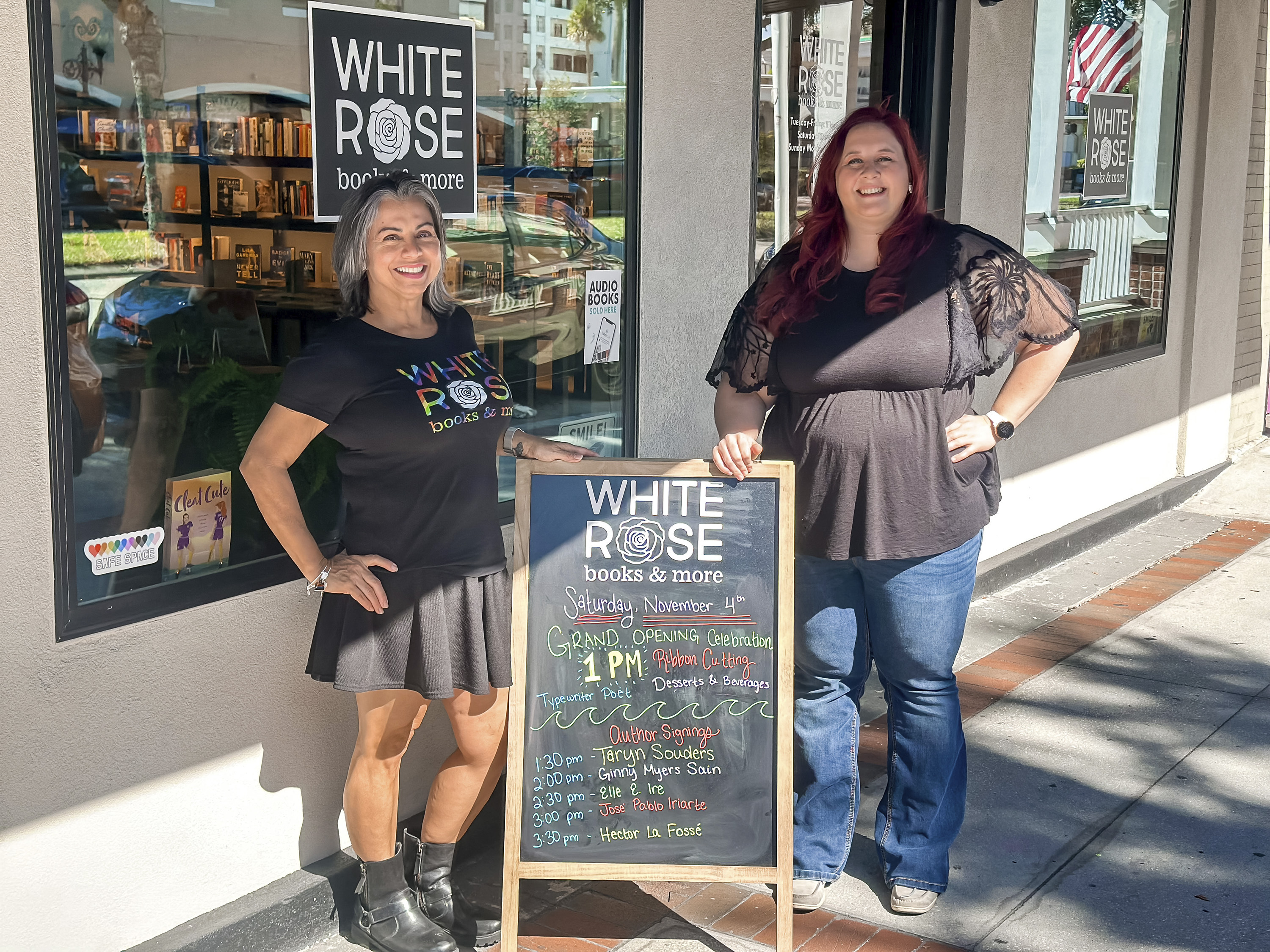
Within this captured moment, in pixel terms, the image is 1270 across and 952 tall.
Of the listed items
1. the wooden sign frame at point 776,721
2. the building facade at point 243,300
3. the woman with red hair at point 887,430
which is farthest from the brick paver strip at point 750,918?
the building facade at point 243,300

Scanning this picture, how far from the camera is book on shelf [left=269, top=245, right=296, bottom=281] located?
338 centimetres

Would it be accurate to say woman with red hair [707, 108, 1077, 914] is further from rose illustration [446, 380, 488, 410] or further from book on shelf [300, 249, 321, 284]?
book on shelf [300, 249, 321, 284]

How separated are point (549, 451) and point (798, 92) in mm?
2642

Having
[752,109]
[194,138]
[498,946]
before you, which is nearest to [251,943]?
[498,946]

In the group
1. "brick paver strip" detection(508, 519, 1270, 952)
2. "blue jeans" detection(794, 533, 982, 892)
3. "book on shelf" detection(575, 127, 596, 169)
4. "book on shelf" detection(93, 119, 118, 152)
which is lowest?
"brick paver strip" detection(508, 519, 1270, 952)

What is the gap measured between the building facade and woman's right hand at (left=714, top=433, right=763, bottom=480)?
1.03 m

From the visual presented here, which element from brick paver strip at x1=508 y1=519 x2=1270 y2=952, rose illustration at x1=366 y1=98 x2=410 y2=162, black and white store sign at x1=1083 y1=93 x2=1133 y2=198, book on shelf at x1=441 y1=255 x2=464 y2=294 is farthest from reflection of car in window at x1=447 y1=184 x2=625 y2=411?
black and white store sign at x1=1083 y1=93 x2=1133 y2=198

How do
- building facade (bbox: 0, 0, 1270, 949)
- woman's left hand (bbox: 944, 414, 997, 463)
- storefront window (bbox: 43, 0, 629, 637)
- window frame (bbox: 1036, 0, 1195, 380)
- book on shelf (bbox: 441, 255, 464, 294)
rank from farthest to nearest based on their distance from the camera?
window frame (bbox: 1036, 0, 1195, 380)
book on shelf (bbox: 441, 255, 464, 294)
woman's left hand (bbox: 944, 414, 997, 463)
storefront window (bbox: 43, 0, 629, 637)
building facade (bbox: 0, 0, 1270, 949)

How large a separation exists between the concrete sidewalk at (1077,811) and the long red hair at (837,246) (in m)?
1.53

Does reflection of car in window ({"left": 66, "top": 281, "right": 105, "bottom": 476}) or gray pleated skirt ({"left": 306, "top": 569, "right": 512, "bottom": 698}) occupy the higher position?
reflection of car in window ({"left": 66, "top": 281, "right": 105, "bottom": 476})

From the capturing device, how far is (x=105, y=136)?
2.94 m

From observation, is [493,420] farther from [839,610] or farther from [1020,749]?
[1020,749]

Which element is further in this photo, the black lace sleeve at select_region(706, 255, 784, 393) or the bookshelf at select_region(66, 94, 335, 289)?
the black lace sleeve at select_region(706, 255, 784, 393)

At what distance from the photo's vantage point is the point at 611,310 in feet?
14.4
